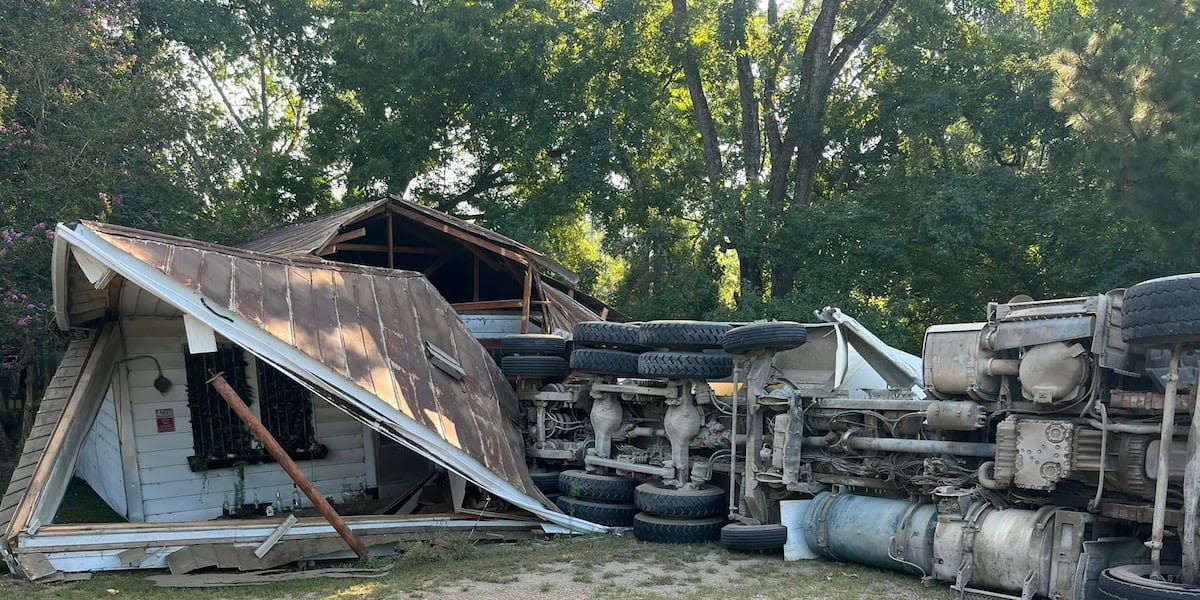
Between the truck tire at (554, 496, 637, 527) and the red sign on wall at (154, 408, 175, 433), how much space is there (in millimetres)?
4104

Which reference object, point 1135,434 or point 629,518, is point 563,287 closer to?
point 629,518

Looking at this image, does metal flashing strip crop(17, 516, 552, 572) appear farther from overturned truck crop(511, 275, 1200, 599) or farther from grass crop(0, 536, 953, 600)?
overturned truck crop(511, 275, 1200, 599)

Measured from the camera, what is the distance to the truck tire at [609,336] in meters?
9.20

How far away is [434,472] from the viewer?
10.2 meters

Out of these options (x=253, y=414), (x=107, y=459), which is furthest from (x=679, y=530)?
(x=107, y=459)

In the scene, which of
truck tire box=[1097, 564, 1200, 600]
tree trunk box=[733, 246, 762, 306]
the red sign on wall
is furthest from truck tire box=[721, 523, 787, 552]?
tree trunk box=[733, 246, 762, 306]

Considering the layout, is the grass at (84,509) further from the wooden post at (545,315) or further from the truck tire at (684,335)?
the wooden post at (545,315)

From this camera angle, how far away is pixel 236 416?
32.0ft

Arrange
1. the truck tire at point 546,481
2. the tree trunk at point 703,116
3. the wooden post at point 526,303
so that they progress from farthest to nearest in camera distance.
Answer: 1. the tree trunk at point 703,116
2. the wooden post at point 526,303
3. the truck tire at point 546,481

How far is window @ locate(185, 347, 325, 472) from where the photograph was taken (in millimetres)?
9555

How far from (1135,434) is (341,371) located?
5759mm

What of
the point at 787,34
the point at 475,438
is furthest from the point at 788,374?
the point at 787,34

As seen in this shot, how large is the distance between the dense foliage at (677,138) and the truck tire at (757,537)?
7.73m

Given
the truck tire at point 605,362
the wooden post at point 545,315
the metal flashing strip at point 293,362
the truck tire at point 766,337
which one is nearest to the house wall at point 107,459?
the metal flashing strip at point 293,362
